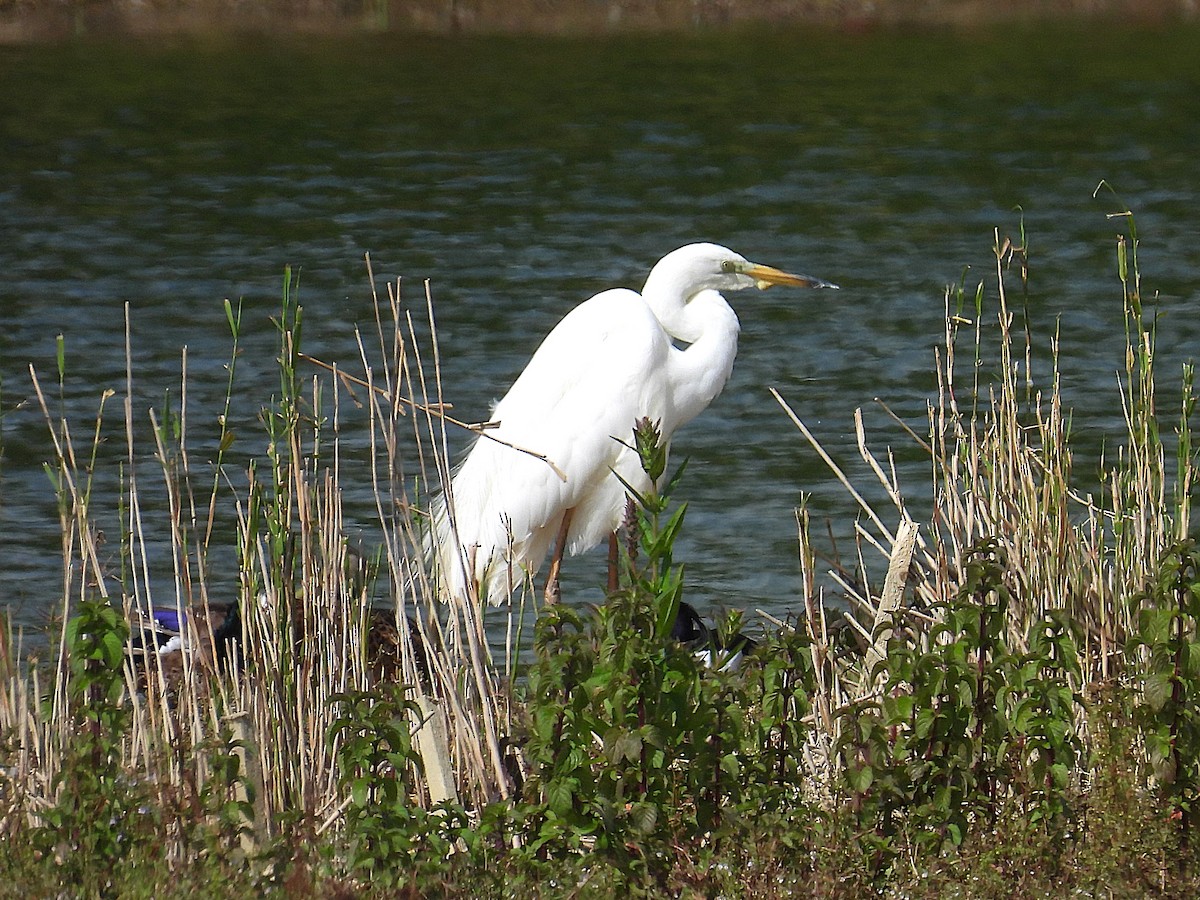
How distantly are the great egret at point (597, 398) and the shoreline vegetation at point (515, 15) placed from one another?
1417 cm

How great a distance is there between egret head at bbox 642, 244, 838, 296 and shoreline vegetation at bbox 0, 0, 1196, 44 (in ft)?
46.3

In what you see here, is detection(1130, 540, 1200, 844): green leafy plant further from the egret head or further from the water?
the egret head

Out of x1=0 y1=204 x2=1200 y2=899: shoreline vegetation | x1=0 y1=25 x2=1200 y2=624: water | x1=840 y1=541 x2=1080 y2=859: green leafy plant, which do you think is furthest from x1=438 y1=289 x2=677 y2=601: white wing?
x1=840 y1=541 x2=1080 y2=859: green leafy plant

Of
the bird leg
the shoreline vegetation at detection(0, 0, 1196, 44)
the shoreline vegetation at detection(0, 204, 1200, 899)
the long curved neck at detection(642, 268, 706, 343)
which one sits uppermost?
the shoreline vegetation at detection(0, 0, 1196, 44)

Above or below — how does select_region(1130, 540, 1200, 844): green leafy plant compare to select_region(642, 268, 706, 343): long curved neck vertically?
below

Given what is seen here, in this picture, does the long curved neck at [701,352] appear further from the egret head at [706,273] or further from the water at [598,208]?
the water at [598,208]

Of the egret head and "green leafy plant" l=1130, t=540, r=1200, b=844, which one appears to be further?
the egret head

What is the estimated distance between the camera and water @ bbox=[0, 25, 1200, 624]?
7297 millimetres

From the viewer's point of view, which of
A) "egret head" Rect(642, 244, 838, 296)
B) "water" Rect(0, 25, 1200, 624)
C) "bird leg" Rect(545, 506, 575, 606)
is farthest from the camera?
"water" Rect(0, 25, 1200, 624)

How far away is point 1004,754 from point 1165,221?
27.3 ft

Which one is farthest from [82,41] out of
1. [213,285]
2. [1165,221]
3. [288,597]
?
[288,597]

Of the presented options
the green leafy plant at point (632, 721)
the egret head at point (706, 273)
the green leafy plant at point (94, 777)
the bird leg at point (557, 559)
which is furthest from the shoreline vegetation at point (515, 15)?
the green leafy plant at point (632, 721)

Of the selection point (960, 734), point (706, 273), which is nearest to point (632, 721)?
point (960, 734)

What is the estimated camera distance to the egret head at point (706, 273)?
523cm
